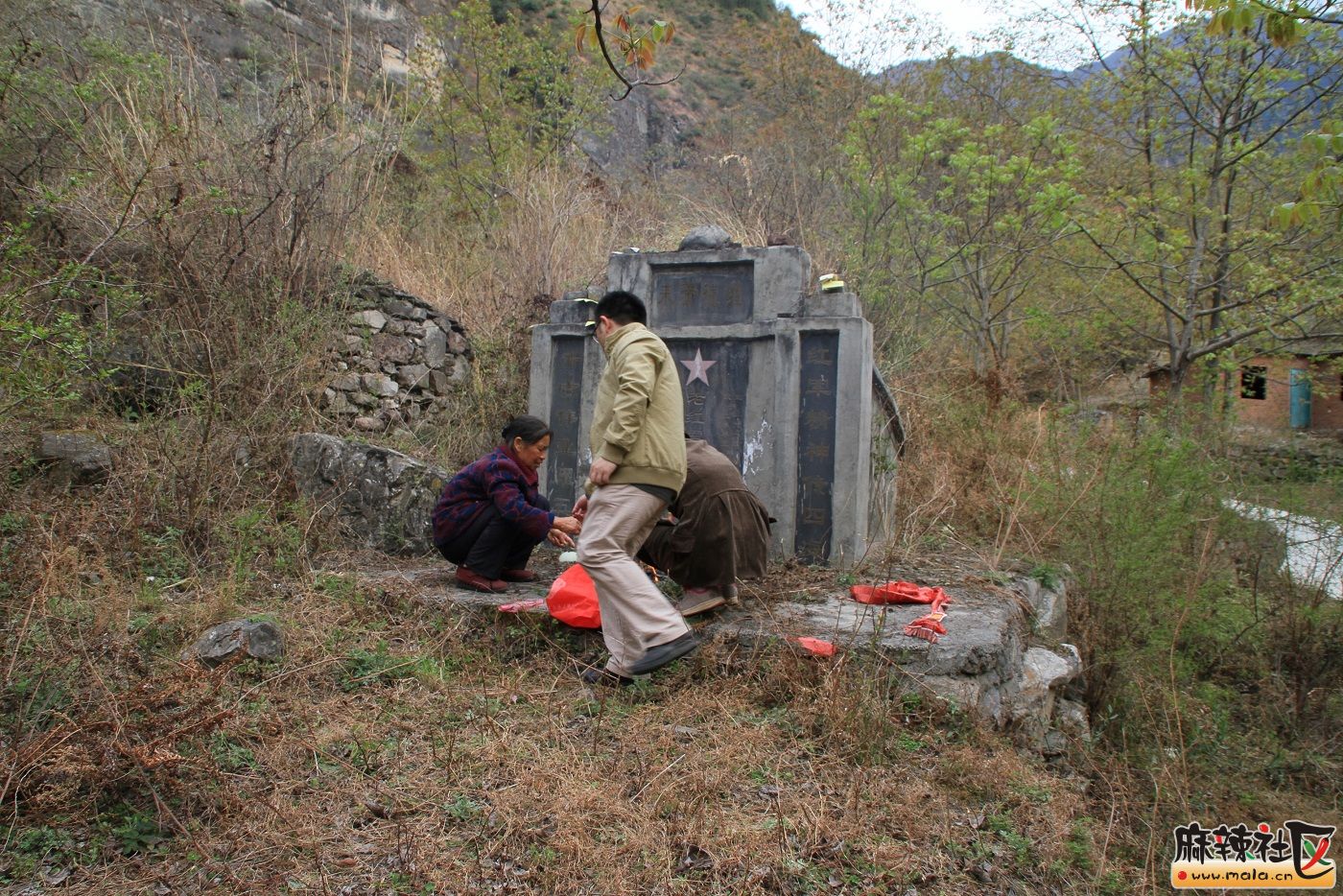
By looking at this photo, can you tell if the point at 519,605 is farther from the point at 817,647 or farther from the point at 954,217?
the point at 954,217

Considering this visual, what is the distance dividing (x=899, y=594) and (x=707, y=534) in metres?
1.33

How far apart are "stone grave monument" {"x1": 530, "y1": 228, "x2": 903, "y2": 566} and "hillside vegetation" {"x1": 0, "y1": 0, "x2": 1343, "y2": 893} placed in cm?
55

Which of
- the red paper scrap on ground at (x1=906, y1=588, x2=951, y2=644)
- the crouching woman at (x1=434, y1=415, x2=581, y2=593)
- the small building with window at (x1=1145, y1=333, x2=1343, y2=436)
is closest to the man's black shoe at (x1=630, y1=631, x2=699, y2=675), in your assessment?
the red paper scrap on ground at (x1=906, y1=588, x2=951, y2=644)

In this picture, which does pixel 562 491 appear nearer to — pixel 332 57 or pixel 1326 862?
pixel 1326 862

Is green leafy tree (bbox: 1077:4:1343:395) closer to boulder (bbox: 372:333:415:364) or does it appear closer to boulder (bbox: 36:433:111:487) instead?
boulder (bbox: 372:333:415:364)

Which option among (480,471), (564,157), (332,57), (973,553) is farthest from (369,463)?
(332,57)

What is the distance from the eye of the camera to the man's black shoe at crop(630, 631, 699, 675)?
425 cm

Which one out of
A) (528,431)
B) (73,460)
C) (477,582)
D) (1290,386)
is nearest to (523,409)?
(528,431)

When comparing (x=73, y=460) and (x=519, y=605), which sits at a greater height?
(x=73, y=460)

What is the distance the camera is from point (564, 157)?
1391 cm

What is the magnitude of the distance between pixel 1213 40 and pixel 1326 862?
8.90 m

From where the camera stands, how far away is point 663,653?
425 cm

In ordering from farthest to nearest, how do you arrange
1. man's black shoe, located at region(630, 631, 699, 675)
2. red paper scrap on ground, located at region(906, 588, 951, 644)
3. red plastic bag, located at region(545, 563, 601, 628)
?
red plastic bag, located at region(545, 563, 601, 628), red paper scrap on ground, located at region(906, 588, 951, 644), man's black shoe, located at region(630, 631, 699, 675)

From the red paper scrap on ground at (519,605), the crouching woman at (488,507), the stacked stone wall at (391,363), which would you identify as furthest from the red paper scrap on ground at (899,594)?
the stacked stone wall at (391,363)
